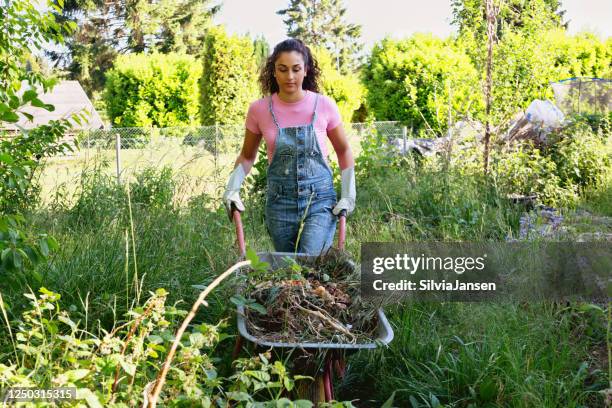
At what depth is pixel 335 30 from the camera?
39344mm

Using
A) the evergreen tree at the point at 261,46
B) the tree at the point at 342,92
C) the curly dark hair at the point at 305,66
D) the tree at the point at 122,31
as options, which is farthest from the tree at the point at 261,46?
the curly dark hair at the point at 305,66

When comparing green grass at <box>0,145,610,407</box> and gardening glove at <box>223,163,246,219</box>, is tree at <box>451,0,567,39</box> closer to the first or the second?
green grass at <box>0,145,610,407</box>

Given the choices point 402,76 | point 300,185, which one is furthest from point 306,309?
point 402,76

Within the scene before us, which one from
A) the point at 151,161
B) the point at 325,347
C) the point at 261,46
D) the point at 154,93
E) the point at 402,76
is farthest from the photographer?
the point at 261,46

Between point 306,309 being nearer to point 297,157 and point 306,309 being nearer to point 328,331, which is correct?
point 328,331

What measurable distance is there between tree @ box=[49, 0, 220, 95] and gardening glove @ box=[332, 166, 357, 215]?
27.1m

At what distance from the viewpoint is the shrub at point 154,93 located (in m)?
18.7

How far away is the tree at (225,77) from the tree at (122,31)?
42.6ft

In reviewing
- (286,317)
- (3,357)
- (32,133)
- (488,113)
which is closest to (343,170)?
(286,317)

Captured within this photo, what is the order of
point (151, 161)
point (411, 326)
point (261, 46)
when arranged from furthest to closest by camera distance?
point (261, 46) → point (151, 161) → point (411, 326)

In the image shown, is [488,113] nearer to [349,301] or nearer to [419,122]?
[349,301]

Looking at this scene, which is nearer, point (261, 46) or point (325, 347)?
point (325, 347)

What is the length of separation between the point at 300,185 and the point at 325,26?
3754 centimetres

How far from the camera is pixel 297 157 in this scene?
347 centimetres
